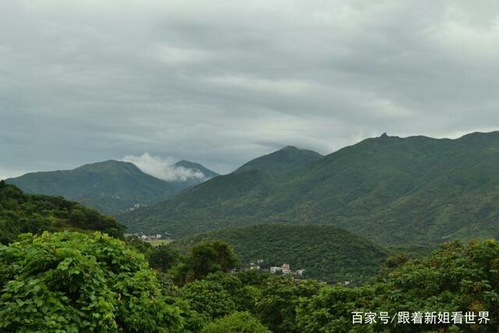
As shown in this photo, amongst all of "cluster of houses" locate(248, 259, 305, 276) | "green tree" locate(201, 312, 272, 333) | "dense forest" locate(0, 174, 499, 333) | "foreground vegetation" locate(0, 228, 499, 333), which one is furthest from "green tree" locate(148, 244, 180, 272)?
"green tree" locate(201, 312, 272, 333)

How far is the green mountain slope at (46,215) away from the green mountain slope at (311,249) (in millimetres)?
44498

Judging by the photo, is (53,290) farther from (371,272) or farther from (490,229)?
(490,229)

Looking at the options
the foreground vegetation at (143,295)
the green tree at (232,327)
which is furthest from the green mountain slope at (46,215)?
the foreground vegetation at (143,295)

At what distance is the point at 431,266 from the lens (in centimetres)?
1451

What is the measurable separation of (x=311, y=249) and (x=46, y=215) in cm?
6544

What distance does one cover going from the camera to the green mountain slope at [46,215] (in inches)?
2304

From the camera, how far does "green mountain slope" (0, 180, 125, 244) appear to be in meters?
58.5

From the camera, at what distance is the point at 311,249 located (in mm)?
111750

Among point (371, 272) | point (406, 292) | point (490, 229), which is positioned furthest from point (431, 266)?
point (490, 229)

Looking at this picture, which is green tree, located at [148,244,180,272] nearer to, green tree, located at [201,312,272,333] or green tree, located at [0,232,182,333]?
green tree, located at [201,312,272,333]

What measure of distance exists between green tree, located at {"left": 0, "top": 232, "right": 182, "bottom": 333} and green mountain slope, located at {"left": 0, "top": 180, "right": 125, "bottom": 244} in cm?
5301

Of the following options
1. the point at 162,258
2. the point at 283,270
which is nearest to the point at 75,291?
the point at 162,258

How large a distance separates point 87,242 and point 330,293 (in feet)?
33.9

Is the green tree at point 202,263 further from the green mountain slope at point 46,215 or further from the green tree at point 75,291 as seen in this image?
the green tree at point 75,291
